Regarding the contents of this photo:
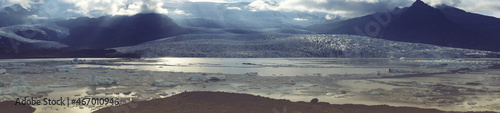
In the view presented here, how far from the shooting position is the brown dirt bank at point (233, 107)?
12383 mm

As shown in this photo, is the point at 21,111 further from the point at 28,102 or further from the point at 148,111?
the point at 148,111

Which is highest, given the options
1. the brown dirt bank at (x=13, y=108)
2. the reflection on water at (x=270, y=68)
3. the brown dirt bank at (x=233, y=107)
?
the brown dirt bank at (x=13, y=108)

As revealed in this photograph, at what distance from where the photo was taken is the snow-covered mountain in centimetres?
11694

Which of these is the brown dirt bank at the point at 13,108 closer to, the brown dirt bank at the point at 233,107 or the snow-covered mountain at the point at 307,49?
the brown dirt bank at the point at 233,107

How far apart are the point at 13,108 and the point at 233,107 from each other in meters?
8.01

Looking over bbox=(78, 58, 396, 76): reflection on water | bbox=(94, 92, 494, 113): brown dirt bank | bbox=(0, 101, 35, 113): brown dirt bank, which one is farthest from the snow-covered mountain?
bbox=(0, 101, 35, 113): brown dirt bank

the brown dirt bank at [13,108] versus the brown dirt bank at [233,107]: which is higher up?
the brown dirt bank at [13,108]

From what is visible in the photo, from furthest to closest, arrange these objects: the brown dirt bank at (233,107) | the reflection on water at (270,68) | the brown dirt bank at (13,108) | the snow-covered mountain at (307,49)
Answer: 1. the snow-covered mountain at (307,49)
2. the reflection on water at (270,68)
3. the brown dirt bank at (13,108)
4. the brown dirt bank at (233,107)

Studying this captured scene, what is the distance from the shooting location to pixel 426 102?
15.4 m

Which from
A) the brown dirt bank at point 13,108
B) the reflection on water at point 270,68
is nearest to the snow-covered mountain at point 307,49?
the reflection on water at point 270,68

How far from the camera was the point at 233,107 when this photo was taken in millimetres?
13102

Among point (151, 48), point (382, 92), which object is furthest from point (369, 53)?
point (382, 92)

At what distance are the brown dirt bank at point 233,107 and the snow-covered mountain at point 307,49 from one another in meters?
102

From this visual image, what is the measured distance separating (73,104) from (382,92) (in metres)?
14.7
